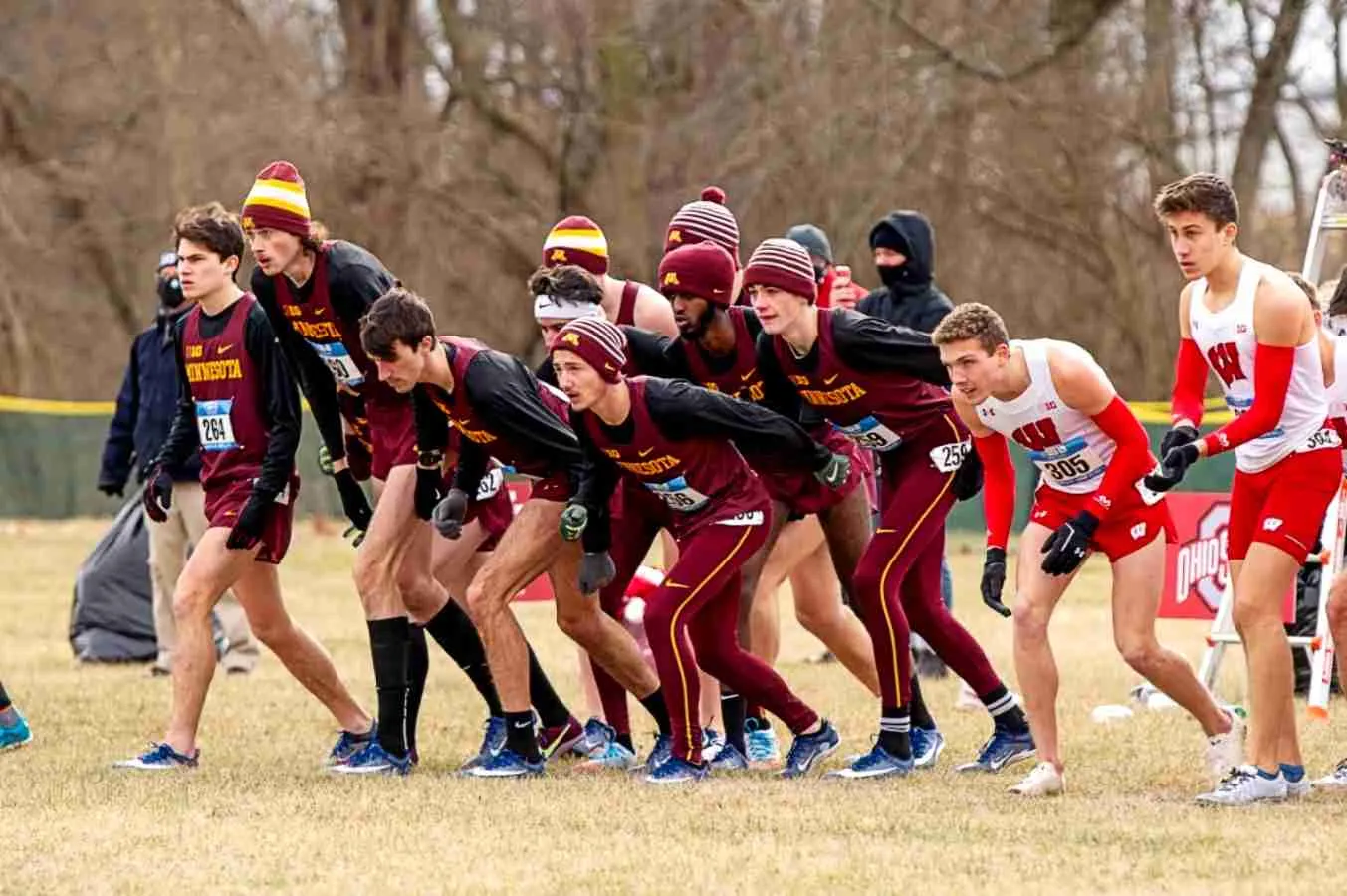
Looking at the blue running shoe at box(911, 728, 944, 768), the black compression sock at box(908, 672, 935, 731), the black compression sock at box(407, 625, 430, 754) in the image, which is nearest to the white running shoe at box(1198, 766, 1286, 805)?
the blue running shoe at box(911, 728, 944, 768)

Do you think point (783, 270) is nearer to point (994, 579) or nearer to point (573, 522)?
point (573, 522)

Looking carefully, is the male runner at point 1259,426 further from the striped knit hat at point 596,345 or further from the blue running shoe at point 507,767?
the blue running shoe at point 507,767

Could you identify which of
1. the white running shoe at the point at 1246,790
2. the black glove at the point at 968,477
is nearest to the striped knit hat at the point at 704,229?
the black glove at the point at 968,477

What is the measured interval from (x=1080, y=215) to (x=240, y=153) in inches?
395

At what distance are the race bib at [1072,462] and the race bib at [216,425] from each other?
3238mm

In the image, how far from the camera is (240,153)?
28562mm

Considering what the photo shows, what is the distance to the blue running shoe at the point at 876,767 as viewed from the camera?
9016 mm

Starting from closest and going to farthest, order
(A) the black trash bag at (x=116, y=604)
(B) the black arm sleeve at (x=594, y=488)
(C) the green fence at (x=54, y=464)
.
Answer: (B) the black arm sleeve at (x=594, y=488)
(A) the black trash bag at (x=116, y=604)
(C) the green fence at (x=54, y=464)

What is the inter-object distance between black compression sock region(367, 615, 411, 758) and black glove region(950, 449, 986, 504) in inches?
88.4

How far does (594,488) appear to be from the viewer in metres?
8.85

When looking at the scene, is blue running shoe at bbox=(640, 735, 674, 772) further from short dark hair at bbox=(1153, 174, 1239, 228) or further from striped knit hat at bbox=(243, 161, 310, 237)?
short dark hair at bbox=(1153, 174, 1239, 228)

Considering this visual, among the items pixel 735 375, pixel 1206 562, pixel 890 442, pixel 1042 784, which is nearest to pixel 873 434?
pixel 890 442

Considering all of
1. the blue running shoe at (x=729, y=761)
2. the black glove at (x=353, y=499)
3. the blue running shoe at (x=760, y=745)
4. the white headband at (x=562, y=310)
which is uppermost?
the white headband at (x=562, y=310)

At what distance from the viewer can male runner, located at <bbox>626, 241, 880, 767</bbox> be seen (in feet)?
29.5
